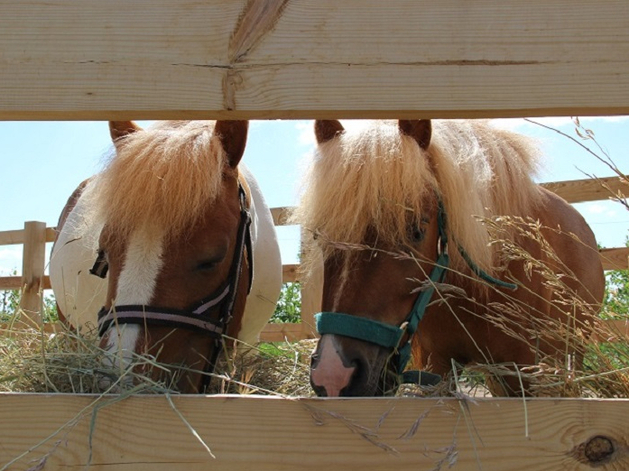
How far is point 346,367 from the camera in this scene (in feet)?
6.85

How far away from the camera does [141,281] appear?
2166 millimetres

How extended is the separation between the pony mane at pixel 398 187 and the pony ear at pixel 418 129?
0.03 m

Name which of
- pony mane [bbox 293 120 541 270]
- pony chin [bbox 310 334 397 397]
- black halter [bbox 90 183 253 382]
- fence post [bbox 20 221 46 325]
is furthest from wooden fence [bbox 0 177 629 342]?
pony chin [bbox 310 334 397 397]

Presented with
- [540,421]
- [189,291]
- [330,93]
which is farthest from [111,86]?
[189,291]

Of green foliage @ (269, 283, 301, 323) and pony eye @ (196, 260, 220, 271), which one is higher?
pony eye @ (196, 260, 220, 271)

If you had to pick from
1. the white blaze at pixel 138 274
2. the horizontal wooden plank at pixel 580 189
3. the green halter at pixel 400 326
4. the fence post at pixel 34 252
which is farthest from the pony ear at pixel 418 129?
the fence post at pixel 34 252

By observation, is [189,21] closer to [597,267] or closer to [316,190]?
[316,190]

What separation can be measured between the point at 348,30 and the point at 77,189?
3003mm

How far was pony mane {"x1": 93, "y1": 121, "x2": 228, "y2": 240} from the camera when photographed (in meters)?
2.29

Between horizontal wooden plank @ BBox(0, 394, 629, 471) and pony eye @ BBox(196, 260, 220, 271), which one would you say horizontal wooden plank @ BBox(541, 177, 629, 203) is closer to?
pony eye @ BBox(196, 260, 220, 271)

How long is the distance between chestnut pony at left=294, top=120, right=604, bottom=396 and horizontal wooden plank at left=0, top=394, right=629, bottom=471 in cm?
73

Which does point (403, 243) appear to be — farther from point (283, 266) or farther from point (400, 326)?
point (283, 266)

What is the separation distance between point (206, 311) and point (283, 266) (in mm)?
3800

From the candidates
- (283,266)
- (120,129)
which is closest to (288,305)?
(283,266)
